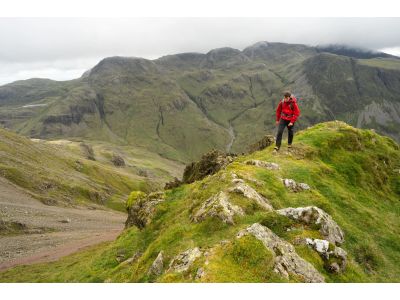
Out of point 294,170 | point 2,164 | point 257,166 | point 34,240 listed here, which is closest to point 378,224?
point 294,170

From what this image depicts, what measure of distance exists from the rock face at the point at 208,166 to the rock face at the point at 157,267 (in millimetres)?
26479

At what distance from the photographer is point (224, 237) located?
2253 centimetres

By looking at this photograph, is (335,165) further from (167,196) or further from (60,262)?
(60,262)

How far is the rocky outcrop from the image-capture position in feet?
70.5

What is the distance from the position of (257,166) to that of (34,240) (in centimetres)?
8173

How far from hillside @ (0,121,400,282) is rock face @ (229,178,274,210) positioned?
3.4 inches

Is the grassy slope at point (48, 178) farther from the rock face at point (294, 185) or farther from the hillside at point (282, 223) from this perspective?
the rock face at point (294, 185)

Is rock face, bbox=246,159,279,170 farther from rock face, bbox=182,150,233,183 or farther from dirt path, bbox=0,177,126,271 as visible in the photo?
dirt path, bbox=0,177,126,271

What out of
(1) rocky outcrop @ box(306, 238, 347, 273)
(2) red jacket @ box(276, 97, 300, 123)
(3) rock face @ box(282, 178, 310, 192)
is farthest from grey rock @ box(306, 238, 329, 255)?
(2) red jacket @ box(276, 97, 300, 123)

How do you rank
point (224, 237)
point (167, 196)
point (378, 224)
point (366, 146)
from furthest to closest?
point (366, 146)
point (167, 196)
point (378, 224)
point (224, 237)

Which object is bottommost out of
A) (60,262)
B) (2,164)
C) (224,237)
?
(2,164)

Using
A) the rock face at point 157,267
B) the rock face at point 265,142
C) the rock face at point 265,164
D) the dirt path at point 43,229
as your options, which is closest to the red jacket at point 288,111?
the rock face at point 265,164

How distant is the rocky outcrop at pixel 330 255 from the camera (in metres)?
21.5

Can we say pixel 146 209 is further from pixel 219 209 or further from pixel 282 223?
pixel 282 223
